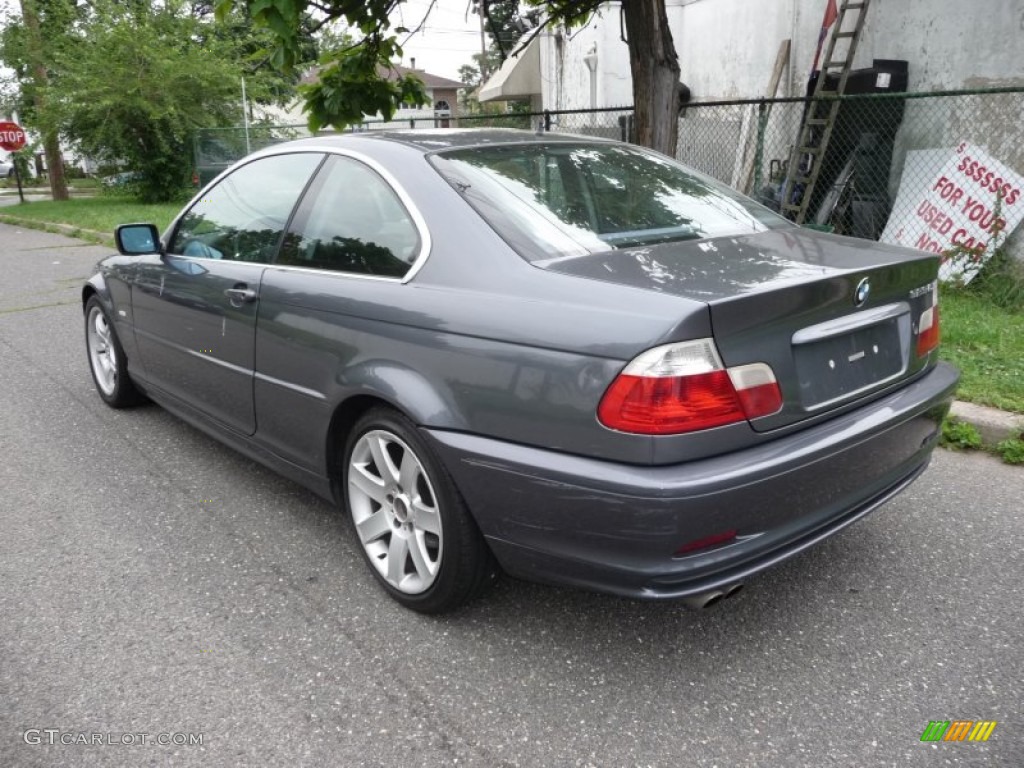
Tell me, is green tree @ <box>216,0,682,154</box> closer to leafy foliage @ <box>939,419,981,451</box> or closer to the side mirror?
the side mirror

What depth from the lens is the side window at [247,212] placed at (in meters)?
3.43

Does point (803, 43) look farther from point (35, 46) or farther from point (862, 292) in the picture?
point (35, 46)

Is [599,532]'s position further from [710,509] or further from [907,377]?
[907,377]

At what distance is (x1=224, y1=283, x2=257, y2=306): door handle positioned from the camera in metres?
3.36

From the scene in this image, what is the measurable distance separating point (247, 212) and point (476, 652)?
2150mm

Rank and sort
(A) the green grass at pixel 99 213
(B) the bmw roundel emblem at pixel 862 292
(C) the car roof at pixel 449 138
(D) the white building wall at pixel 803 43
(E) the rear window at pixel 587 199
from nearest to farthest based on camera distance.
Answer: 1. (B) the bmw roundel emblem at pixel 862 292
2. (E) the rear window at pixel 587 199
3. (C) the car roof at pixel 449 138
4. (D) the white building wall at pixel 803 43
5. (A) the green grass at pixel 99 213

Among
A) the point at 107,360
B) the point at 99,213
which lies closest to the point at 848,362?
the point at 107,360

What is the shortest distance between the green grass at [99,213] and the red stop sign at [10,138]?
1540 millimetres

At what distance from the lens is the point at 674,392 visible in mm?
2137

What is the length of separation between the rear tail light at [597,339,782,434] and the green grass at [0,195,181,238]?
44.0 ft

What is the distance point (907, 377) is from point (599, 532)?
1292 millimetres

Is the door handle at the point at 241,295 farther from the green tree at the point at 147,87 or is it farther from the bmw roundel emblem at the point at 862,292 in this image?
the green tree at the point at 147,87

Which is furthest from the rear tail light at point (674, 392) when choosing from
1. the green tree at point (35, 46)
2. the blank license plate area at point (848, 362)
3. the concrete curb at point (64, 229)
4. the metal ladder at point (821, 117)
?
the green tree at point (35, 46)

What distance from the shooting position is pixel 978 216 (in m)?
7.10
